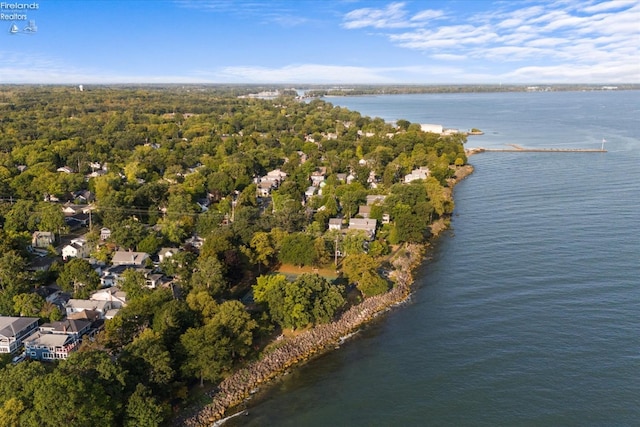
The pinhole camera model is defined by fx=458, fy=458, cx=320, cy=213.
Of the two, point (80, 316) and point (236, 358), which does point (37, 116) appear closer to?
point (80, 316)

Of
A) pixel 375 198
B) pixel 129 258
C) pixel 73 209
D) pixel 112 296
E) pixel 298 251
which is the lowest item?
pixel 112 296

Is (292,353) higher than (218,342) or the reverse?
the reverse

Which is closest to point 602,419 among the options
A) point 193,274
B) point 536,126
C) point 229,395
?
point 229,395

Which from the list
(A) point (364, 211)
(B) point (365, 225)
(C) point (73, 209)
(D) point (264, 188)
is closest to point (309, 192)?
(D) point (264, 188)

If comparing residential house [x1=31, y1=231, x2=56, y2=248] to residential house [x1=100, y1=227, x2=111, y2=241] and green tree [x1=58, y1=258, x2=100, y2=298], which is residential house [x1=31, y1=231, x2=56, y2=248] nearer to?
residential house [x1=100, y1=227, x2=111, y2=241]

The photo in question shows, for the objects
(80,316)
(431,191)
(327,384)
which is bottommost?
(327,384)

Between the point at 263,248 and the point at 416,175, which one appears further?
the point at 416,175

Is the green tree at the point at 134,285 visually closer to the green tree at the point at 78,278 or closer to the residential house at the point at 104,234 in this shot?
the green tree at the point at 78,278

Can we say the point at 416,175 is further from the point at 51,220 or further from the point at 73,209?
the point at 51,220
